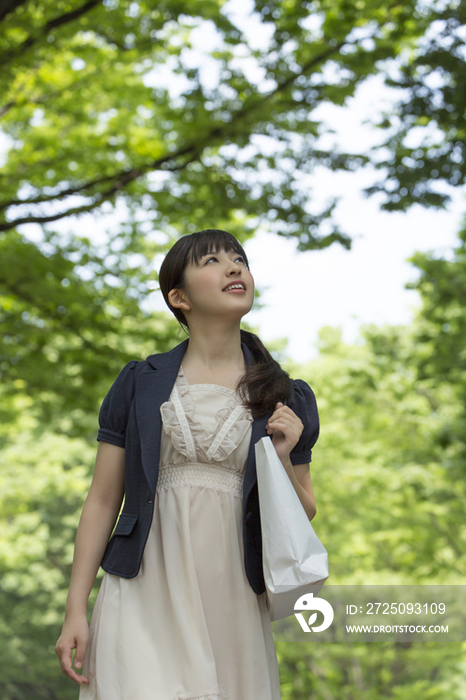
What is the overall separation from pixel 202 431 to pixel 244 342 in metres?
0.41

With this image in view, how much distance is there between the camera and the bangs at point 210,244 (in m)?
1.73

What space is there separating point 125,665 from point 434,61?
5.36m

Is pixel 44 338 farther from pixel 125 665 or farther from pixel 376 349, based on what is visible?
pixel 376 349

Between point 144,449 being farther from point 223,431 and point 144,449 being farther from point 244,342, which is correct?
point 244,342

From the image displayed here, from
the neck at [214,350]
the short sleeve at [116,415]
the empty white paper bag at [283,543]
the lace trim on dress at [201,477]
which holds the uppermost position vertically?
the neck at [214,350]

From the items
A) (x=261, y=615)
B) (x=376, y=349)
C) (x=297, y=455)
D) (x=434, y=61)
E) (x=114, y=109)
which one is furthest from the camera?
(x=376, y=349)

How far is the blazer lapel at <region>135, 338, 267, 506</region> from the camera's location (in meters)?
1.52

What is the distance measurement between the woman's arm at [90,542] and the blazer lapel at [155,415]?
5.6 inches

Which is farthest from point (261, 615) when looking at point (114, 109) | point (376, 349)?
point (376, 349)

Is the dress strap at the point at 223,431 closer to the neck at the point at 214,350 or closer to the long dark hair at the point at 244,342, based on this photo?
the long dark hair at the point at 244,342

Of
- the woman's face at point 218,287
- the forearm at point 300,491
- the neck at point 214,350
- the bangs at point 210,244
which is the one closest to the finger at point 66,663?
the forearm at point 300,491

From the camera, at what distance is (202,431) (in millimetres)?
1565

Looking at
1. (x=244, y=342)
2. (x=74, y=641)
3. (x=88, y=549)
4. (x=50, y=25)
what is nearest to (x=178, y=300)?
(x=244, y=342)

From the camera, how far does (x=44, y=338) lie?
6449 millimetres
